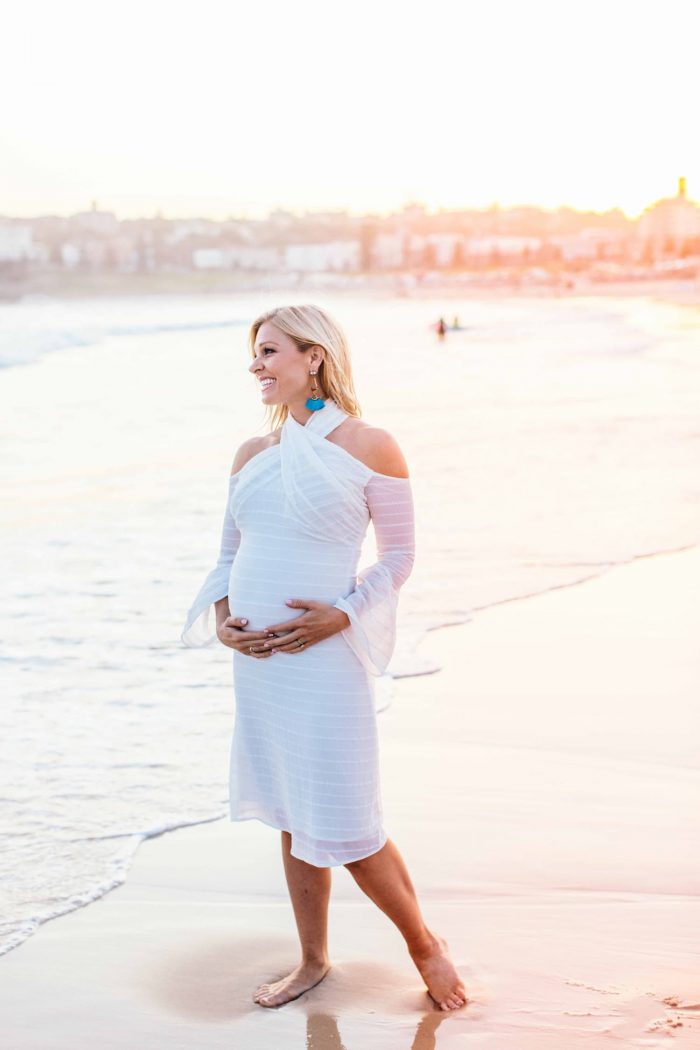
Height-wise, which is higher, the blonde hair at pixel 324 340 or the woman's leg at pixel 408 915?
the blonde hair at pixel 324 340

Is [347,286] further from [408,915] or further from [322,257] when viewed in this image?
[408,915]

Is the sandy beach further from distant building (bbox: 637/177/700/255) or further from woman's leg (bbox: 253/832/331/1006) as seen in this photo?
distant building (bbox: 637/177/700/255)

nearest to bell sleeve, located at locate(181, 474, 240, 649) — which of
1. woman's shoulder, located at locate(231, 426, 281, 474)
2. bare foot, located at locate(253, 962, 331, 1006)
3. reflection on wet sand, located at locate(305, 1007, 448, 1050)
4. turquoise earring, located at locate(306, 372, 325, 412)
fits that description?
woman's shoulder, located at locate(231, 426, 281, 474)

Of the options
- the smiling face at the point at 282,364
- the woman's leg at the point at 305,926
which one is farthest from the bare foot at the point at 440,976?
the smiling face at the point at 282,364

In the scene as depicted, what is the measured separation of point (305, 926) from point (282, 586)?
84cm

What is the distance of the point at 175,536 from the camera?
8695 mm

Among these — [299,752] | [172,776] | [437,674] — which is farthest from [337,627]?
[437,674]

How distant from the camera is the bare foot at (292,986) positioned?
2891 millimetres

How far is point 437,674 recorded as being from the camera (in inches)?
215

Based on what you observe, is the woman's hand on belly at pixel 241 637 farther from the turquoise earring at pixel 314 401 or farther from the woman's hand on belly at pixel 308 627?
the turquoise earring at pixel 314 401

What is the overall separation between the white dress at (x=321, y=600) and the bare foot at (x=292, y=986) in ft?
1.24

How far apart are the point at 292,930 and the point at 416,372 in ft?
75.1

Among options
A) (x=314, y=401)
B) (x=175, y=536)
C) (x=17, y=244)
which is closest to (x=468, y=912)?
(x=314, y=401)

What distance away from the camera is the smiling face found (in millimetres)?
2746
